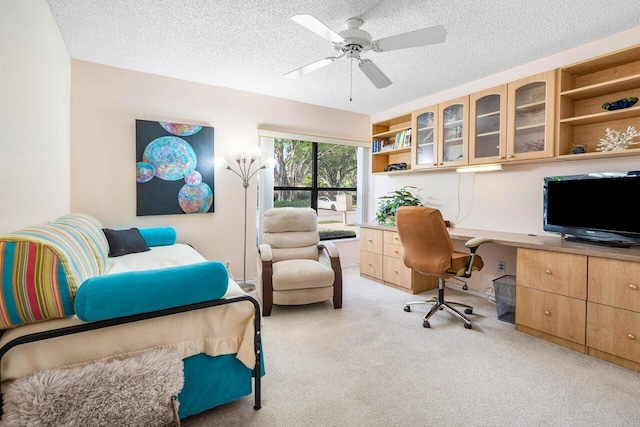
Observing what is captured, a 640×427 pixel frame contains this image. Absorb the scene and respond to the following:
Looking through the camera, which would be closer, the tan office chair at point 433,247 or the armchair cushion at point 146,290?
the armchair cushion at point 146,290

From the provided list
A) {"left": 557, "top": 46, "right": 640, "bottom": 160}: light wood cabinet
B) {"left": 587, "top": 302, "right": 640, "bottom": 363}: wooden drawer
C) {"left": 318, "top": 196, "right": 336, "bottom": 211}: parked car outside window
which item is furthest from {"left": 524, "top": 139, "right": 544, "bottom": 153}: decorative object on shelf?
{"left": 318, "top": 196, "right": 336, "bottom": 211}: parked car outside window

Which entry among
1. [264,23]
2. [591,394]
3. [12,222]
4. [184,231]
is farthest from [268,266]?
[591,394]

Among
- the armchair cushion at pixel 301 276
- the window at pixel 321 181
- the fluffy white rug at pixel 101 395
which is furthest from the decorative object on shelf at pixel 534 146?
the fluffy white rug at pixel 101 395

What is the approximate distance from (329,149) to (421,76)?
183 centimetres

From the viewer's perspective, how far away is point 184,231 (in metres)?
3.61

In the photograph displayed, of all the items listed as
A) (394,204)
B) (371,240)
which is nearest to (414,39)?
(394,204)

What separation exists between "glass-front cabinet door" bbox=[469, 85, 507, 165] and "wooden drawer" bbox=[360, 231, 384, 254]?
1.39 metres

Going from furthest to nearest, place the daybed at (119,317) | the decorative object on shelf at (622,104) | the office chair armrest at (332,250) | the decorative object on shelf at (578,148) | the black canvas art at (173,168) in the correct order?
A: the black canvas art at (173,168) < the office chair armrest at (332,250) < the decorative object on shelf at (578,148) < the decorative object on shelf at (622,104) < the daybed at (119,317)

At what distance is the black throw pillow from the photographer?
282 centimetres

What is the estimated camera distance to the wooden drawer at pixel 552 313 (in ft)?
7.31

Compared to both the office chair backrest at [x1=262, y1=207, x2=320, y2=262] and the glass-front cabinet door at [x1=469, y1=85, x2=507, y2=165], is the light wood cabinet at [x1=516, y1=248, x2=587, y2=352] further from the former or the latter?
the office chair backrest at [x1=262, y1=207, x2=320, y2=262]

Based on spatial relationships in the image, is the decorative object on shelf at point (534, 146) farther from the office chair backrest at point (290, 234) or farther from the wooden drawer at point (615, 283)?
the office chair backrest at point (290, 234)

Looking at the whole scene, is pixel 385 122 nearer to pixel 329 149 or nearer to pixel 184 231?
pixel 329 149

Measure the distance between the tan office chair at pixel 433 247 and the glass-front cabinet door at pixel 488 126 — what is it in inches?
39.6
